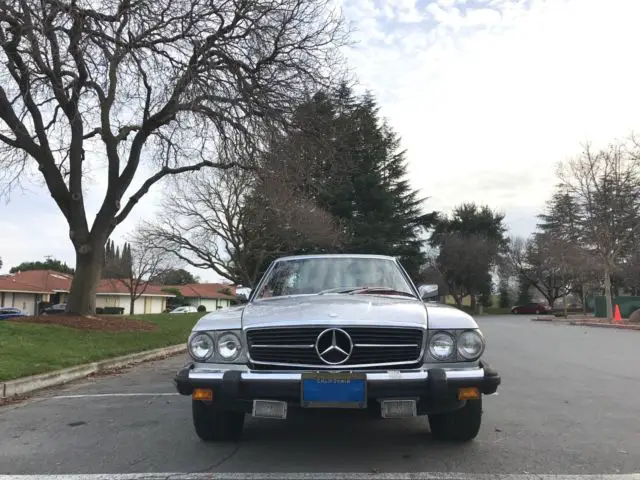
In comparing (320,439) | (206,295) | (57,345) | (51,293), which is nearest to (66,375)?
(57,345)

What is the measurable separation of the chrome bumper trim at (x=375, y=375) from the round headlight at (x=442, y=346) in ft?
0.48

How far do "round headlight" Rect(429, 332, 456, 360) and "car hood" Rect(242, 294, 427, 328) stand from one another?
154mm

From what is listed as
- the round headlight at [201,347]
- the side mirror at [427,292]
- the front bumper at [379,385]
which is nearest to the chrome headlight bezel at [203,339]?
the round headlight at [201,347]

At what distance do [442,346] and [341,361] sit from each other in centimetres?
77

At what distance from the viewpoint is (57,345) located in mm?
11875

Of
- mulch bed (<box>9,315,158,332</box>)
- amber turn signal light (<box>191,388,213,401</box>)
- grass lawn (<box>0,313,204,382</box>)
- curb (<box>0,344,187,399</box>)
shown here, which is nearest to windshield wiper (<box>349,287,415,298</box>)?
amber turn signal light (<box>191,388,213,401</box>)

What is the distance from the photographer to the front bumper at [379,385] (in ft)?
13.4

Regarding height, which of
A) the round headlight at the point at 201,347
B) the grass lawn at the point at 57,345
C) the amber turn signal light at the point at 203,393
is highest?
the round headlight at the point at 201,347

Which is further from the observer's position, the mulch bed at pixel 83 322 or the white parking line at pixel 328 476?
the mulch bed at pixel 83 322

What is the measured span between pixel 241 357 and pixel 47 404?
419 centimetres

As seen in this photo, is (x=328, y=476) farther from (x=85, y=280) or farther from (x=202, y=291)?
(x=202, y=291)

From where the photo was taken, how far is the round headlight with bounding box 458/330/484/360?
434 centimetres

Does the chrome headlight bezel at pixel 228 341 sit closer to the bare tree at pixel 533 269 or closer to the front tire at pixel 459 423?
the front tire at pixel 459 423

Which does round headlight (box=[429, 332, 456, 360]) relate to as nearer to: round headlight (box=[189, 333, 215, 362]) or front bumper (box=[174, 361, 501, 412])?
front bumper (box=[174, 361, 501, 412])
